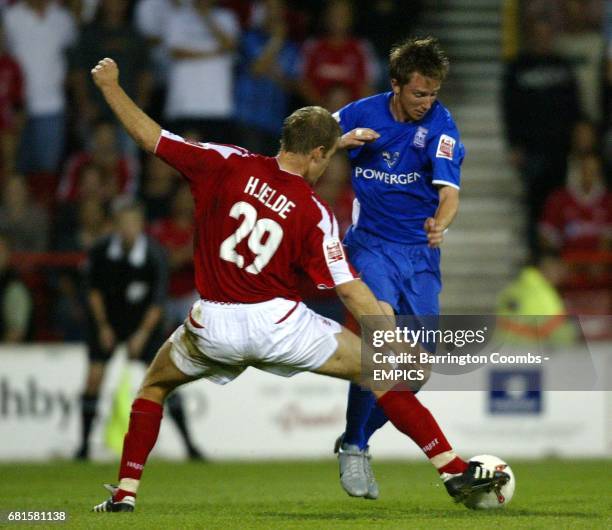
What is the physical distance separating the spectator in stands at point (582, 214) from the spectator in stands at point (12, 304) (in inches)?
195

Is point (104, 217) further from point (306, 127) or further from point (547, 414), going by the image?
point (306, 127)

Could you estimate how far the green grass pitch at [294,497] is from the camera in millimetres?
6723

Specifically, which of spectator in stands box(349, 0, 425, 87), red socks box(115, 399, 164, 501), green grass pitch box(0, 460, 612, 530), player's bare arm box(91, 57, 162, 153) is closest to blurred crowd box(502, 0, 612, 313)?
spectator in stands box(349, 0, 425, 87)

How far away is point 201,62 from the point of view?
13766 mm

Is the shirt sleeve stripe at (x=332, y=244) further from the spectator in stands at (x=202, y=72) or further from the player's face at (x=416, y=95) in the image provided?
the spectator in stands at (x=202, y=72)

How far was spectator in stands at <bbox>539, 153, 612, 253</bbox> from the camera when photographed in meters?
13.6

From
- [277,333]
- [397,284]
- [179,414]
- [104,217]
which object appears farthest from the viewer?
[104,217]

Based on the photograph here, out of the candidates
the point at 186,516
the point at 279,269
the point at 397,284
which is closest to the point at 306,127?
the point at 279,269

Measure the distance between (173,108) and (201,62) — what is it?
53cm

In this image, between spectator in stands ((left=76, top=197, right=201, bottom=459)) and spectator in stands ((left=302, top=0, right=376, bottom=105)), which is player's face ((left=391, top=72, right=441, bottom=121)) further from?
spectator in stands ((left=302, top=0, right=376, bottom=105))

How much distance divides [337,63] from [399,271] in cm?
661

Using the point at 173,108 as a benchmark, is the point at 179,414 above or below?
below

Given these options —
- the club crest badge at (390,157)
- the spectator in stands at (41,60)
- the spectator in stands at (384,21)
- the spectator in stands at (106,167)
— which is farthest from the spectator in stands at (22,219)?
the club crest badge at (390,157)

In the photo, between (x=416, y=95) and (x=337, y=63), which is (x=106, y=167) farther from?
(x=416, y=95)
